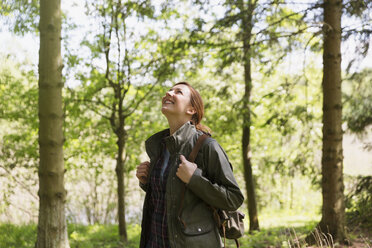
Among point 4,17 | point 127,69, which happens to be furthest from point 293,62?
point 4,17

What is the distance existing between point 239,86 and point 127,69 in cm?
557

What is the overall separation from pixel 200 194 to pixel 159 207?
386 millimetres

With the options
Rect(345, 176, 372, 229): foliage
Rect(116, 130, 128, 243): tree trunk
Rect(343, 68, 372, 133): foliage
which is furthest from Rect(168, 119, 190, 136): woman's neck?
Rect(116, 130, 128, 243): tree trunk

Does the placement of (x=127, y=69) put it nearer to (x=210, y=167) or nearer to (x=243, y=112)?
(x=243, y=112)

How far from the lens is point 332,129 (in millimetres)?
5750

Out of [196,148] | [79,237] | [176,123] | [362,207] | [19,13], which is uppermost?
[19,13]

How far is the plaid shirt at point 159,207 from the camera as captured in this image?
2.16 m

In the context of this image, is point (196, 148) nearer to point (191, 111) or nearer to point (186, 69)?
point (191, 111)

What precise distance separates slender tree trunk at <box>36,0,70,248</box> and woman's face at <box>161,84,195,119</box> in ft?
9.00

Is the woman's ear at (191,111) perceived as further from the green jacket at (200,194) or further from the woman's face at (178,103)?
the green jacket at (200,194)

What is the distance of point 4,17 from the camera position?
17.3ft

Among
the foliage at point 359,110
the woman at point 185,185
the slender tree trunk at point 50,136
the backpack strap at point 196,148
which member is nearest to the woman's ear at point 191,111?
the woman at point 185,185

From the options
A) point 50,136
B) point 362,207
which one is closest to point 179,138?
point 50,136

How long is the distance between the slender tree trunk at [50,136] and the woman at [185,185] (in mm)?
2537
